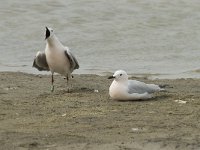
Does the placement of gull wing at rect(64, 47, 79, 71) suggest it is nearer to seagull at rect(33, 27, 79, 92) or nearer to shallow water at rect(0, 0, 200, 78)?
seagull at rect(33, 27, 79, 92)

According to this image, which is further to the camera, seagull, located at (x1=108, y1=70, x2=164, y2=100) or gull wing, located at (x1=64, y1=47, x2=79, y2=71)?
gull wing, located at (x1=64, y1=47, x2=79, y2=71)

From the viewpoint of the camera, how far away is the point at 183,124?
22.2 feet

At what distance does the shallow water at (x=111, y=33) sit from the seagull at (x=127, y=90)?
368cm

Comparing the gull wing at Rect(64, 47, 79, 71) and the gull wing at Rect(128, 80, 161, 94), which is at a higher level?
the gull wing at Rect(64, 47, 79, 71)

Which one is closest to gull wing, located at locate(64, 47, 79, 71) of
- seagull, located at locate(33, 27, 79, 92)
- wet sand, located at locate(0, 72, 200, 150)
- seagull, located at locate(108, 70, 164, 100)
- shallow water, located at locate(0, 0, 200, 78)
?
seagull, located at locate(33, 27, 79, 92)

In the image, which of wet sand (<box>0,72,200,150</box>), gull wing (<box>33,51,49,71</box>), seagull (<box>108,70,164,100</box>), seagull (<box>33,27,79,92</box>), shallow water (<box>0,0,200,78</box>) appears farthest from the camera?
shallow water (<box>0,0,200,78</box>)

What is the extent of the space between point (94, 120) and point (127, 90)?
1344mm

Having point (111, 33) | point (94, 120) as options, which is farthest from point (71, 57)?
point (111, 33)

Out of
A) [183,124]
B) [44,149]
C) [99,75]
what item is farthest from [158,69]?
[44,149]

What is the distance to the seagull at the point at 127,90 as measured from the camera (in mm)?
8258

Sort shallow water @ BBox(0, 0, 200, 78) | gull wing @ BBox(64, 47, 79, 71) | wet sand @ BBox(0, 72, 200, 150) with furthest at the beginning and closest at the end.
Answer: shallow water @ BBox(0, 0, 200, 78)
gull wing @ BBox(64, 47, 79, 71)
wet sand @ BBox(0, 72, 200, 150)

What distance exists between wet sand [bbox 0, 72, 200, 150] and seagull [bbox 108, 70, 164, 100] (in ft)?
0.29

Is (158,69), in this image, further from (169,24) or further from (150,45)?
(169,24)

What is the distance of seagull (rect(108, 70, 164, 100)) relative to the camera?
27.1 feet
